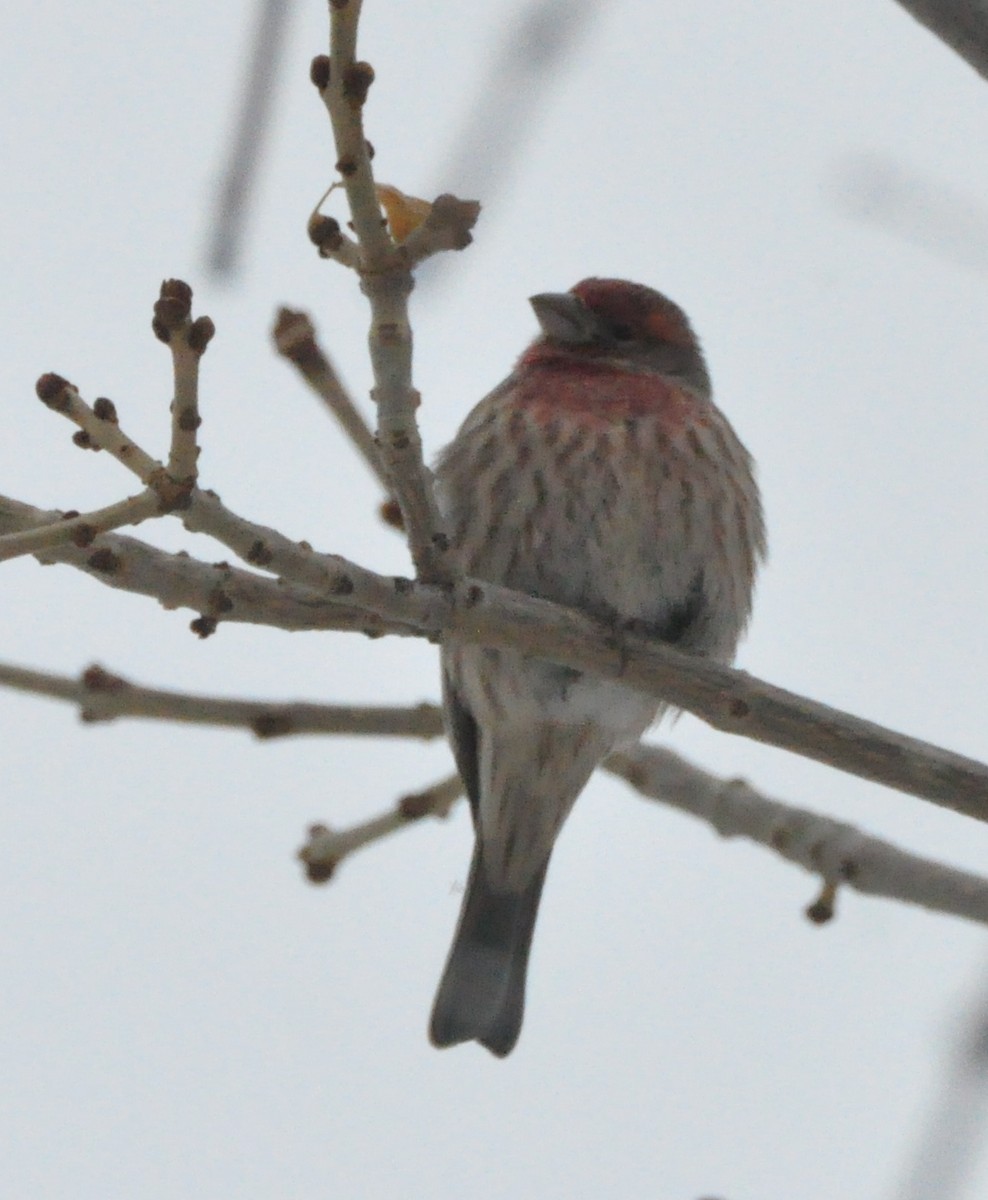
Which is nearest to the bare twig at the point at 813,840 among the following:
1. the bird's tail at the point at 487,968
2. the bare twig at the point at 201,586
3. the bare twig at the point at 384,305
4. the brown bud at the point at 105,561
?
the bird's tail at the point at 487,968

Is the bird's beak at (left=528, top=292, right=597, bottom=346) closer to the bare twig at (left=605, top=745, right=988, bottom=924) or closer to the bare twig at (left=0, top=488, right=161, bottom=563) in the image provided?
the bare twig at (left=605, top=745, right=988, bottom=924)

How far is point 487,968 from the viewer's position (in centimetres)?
616

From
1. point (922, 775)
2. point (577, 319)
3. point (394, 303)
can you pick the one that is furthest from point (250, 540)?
point (577, 319)

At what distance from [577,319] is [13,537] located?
3.97m

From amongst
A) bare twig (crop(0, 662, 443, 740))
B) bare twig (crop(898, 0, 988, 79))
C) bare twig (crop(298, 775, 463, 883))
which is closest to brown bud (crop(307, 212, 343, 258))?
bare twig (crop(898, 0, 988, 79))

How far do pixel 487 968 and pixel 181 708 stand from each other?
Result: 2.18m

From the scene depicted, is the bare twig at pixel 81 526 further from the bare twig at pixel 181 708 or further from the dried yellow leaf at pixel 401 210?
the bare twig at pixel 181 708

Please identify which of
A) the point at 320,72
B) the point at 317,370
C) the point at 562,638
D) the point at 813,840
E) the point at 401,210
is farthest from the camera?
the point at 813,840

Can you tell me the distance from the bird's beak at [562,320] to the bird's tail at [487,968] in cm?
190

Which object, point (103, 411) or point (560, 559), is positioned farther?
point (560, 559)

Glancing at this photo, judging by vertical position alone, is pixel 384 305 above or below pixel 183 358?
above

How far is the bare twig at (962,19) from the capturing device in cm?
347

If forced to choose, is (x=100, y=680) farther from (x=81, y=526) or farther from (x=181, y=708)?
(x=81, y=526)

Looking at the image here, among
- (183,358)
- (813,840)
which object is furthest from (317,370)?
(813,840)
